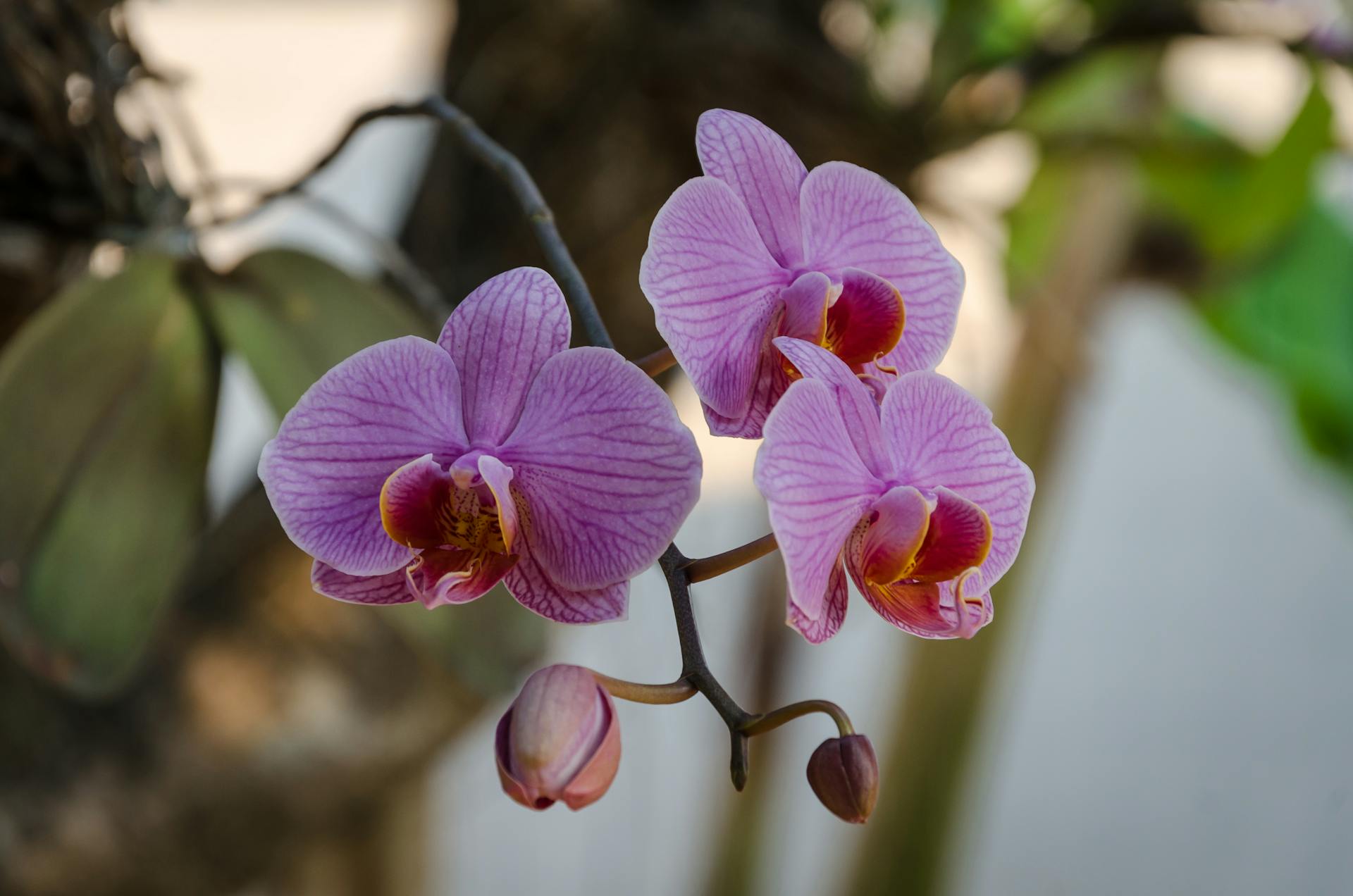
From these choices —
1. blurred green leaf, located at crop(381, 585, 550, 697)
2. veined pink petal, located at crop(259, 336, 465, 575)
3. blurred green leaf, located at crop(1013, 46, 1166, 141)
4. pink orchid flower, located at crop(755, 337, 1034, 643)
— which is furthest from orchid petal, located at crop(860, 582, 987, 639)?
blurred green leaf, located at crop(1013, 46, 1166, 141)

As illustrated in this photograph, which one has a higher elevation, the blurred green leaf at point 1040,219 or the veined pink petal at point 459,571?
the blurred green leaf at point 1040,219

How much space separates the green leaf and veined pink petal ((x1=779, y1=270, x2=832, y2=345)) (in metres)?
0.25

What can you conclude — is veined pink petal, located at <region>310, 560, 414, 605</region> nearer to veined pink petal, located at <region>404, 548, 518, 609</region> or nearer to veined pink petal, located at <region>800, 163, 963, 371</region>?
veined pink petal, located at <region>404, 548, 518, 609</region>

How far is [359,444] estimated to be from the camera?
24cm

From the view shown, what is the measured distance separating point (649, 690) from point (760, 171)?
0.14 m

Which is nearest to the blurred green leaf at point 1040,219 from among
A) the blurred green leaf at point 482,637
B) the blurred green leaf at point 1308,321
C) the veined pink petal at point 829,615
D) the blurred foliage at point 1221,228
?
the blurred foliage at point 1221,228

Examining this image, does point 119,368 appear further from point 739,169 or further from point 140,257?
point 739,169

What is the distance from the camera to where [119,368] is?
1.24ft

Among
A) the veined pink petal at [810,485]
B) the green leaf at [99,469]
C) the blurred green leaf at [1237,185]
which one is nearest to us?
the veined pink petal at [810,485]

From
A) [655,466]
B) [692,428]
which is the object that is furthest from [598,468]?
[692,428]

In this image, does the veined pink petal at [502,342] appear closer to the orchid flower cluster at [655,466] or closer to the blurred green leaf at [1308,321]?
the orchid flower cluster at [655,466]

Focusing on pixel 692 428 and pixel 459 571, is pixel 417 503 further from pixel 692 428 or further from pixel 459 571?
pixel 692 428

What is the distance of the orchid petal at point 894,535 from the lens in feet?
0.73

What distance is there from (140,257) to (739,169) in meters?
0.26
